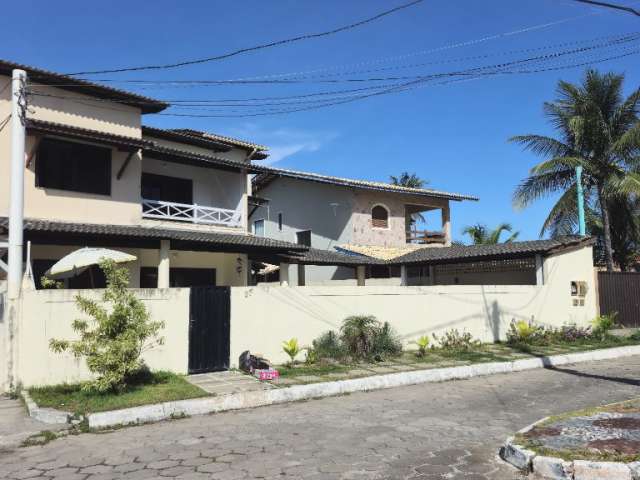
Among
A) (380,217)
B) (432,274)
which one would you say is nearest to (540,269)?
(432,274)

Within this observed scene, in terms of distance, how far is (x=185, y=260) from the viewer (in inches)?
704

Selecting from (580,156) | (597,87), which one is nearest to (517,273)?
(580,156)

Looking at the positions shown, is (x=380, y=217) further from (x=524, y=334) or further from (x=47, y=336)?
(x=47, y=336)

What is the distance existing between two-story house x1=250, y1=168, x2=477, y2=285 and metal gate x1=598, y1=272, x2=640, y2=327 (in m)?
8.83

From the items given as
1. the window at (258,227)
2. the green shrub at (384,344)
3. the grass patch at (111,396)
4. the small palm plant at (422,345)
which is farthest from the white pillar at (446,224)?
the grass patch at (111,396)

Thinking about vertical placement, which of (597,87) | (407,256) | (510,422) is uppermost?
(597,87)

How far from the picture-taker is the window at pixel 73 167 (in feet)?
48.0

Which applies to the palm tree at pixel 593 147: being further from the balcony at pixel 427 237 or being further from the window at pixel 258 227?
the window at pixel 258 227

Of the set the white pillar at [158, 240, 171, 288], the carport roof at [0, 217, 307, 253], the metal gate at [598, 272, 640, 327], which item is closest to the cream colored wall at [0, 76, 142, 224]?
the carport roof at [0, 217, 307, 253]

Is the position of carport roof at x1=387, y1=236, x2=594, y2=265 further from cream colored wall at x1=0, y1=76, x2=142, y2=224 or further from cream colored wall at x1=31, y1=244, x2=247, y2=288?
cream colored wall at x1=0, y1=76, x2=142, y2=224

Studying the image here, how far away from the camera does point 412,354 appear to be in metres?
13.4

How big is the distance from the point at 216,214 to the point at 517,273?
10.9m

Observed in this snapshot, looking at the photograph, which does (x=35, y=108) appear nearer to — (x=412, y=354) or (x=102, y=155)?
(x=102, y=155)

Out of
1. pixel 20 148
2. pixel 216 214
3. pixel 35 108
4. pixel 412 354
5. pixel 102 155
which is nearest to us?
pixel 20 148
